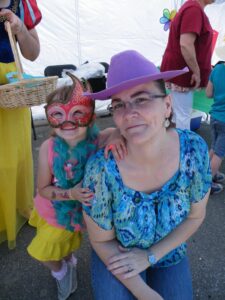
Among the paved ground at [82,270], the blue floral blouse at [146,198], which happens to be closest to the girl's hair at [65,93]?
the blue floral blouse at [146,198]

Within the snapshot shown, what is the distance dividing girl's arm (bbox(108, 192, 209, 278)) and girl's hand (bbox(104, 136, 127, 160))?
1.26 ft

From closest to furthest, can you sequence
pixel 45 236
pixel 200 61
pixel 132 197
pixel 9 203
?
pixel 132 197
pixel 45 236
pixel 9 203
pixel 200 61

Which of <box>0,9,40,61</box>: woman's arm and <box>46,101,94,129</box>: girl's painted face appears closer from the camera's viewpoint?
<box>46,101,94,129</box>: girl's painted face

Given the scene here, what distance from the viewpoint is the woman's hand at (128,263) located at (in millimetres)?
1137

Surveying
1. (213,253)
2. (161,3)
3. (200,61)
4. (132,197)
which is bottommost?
(213,253)

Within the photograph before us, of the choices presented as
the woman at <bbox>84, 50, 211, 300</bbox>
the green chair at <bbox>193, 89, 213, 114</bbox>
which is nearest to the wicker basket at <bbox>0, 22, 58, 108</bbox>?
the woman at <bbox>84, 50, 211, 300</bbox>

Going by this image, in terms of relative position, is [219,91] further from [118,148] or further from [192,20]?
[118,148]

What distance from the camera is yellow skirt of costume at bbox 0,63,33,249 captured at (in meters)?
1.70

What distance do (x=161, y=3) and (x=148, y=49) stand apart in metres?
0.78

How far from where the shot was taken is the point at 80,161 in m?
1.28

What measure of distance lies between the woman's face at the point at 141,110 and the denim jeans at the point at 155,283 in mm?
607

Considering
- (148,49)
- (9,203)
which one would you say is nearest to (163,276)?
(9,203)

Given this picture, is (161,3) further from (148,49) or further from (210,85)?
(210,85)

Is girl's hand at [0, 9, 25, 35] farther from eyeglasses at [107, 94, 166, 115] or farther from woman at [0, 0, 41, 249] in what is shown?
eyeglasses at [107, 94, 166, 115]
